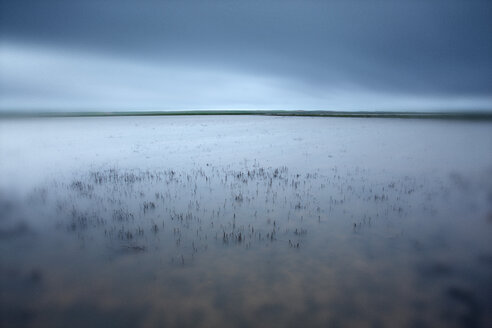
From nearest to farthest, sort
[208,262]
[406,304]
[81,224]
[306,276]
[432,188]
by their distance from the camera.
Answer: [406,304]
[306,276]
[208,262]
[81,224]
[432,188]

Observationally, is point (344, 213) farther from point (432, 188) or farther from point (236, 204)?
point (432, 188)

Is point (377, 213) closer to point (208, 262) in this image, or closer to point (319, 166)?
point (208, 262)

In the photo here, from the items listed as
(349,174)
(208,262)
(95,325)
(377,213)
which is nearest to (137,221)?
(208,262)

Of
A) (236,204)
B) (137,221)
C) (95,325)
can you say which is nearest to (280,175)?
(236,204)

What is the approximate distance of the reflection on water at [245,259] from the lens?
4.64 meters

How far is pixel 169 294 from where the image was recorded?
16.7 feet

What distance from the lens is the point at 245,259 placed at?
6332 mm

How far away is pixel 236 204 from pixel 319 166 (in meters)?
8.85

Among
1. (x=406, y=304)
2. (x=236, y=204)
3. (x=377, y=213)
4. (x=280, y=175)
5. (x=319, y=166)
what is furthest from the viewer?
(x=319, y=166)

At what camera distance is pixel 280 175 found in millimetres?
14961

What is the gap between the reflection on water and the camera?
4.64m

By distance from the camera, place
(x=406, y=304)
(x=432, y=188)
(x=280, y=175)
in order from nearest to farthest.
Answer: (x=406, y=304)
(x=432, y=188)
(x=280, y=175)

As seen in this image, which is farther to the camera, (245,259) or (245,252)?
(245,252)

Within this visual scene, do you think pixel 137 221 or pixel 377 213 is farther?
pixel 377 213
